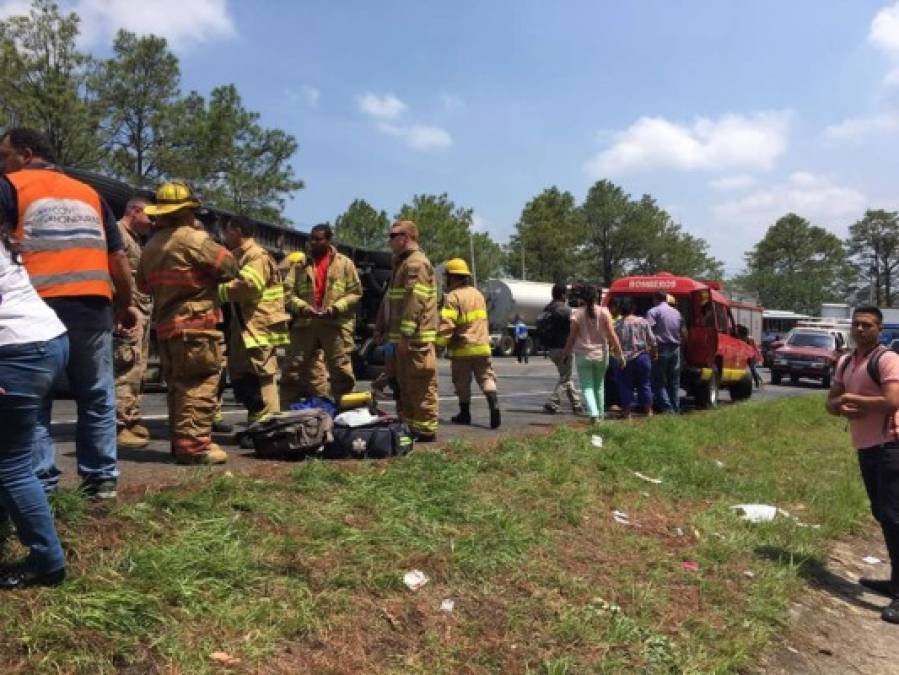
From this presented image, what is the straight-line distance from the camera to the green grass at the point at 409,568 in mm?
2840

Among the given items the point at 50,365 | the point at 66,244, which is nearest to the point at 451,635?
the point at 50,365

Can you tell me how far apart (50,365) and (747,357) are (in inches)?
585

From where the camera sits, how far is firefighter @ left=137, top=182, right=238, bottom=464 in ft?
16.4

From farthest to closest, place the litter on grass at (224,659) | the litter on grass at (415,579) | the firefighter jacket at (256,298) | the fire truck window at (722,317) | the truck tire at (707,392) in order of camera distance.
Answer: the fire truck window at (722,317)
the truck tire at (707,392)
the firefighter jacket at (256,298)
the litter on grass at (415,579)
the litter on grass at (224,659)

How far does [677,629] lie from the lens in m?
3.85

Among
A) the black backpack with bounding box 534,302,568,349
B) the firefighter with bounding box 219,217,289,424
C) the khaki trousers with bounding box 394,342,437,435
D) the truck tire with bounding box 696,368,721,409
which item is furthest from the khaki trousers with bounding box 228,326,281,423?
the truck tire with bounding box 696,368,721,409

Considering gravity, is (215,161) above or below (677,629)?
above

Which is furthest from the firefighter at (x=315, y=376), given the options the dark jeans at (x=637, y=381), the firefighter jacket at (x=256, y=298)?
the dark jeans at (x=637, y=381)

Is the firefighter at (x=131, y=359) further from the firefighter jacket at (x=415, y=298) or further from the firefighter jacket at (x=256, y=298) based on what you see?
the firefighter jacket at (x=415, y=298)

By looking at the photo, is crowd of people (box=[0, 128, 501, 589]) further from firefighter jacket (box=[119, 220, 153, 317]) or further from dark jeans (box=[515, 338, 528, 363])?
dark jeans (box=[515, 338, 528, 363])

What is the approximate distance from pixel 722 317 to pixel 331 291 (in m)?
8.97

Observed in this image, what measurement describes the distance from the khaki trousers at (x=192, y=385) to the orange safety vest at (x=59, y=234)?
1251mm

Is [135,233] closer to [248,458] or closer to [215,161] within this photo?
[248,458]

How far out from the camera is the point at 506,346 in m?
35.0
